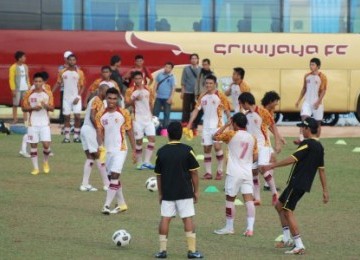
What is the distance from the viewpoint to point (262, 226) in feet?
60.0

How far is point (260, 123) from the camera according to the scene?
20.5m

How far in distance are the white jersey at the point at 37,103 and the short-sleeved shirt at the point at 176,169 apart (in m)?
8.84

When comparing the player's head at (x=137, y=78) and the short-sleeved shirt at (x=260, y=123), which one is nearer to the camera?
the short-sleeved shirt at (x=260, y=123)

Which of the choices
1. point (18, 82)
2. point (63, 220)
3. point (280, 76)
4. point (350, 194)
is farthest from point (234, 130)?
point (280, 76)

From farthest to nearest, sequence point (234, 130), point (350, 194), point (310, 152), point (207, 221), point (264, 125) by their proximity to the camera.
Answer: point (350, 194) < point (264, 125) < point (207, 221) < point (234, 130) < point (310, 152)

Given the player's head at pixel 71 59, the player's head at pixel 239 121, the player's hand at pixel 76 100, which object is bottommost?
the player's hand at pixel 76 100

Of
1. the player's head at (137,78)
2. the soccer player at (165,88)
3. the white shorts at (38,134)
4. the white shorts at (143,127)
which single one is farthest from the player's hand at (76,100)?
the white shorts at (38,134)

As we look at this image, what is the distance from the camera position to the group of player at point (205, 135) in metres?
17.1

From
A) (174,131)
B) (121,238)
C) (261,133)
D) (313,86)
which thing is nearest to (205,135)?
(261,133)

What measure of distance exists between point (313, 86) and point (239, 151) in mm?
12062

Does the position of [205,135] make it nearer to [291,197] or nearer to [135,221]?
[135,221]

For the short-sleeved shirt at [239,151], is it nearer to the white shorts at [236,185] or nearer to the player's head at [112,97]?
the white shorts at [236,185]

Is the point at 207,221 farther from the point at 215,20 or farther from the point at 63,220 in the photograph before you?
the point at 215,20

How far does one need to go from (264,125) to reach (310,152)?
4737mm
